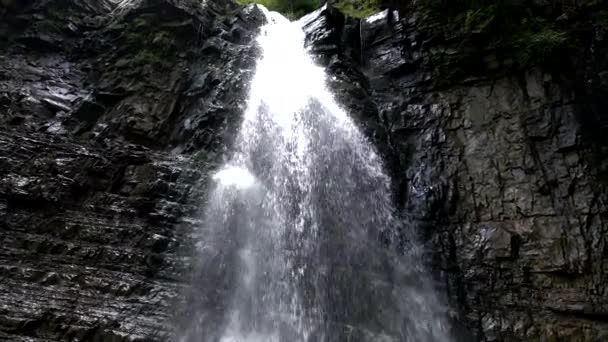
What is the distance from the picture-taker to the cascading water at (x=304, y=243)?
21.0ft

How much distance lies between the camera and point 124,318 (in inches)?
226

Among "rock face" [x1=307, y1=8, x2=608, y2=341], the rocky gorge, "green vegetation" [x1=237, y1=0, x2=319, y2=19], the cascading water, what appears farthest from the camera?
"green vegetation" [x1=237, y1=0, x2=319, y2=19]

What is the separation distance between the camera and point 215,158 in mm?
8156

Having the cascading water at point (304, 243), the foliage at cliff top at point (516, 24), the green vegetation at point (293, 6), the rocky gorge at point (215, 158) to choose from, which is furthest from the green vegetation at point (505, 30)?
the green vegetation at point (293, 6)

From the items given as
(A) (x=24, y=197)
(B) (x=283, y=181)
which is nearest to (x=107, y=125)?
(A) (x=24, y=197)

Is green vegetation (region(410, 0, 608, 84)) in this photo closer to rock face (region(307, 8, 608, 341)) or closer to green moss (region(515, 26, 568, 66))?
green moss (region(515, 26, 568, 66))

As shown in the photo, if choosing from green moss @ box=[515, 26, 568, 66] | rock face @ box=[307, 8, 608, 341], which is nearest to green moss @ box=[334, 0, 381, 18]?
rock face @ box=[307, 8, 608, 341]

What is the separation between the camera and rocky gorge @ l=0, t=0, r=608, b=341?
6180 millimetres

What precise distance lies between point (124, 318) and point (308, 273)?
2.94 metres

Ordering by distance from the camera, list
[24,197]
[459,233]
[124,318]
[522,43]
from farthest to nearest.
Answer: [522,43] < [459,233] < [24,197] < [124,318]

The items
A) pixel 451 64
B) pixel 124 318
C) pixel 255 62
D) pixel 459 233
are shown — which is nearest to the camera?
pixel 124 318

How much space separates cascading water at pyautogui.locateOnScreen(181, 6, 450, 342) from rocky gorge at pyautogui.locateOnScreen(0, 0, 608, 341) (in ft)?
1.34

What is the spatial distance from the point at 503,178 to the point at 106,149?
7699 millimetres

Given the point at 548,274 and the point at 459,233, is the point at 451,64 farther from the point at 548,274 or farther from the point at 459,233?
the point at 548,274
